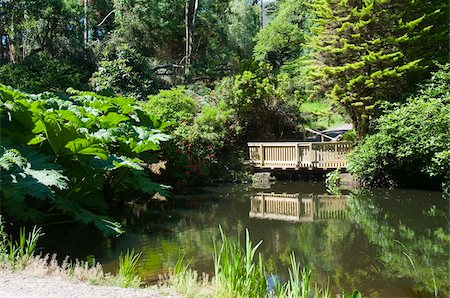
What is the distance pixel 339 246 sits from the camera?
773cm

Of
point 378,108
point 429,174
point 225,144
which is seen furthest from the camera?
point 225,144

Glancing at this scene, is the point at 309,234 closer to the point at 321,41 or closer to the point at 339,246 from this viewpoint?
the point at 339,246

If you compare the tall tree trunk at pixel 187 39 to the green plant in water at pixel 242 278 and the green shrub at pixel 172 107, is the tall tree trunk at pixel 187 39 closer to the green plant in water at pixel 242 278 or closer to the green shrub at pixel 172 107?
the green shrub at pixel 172 107

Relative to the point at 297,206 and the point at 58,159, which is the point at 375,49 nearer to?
the point at 297,206

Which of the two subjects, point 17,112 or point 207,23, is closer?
point 17,112

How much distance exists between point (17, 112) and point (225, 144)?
12.0 metres

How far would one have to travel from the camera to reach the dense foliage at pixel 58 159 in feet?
20.0

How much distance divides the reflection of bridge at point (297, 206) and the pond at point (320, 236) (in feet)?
0.08

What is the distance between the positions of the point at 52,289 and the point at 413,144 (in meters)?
12.4

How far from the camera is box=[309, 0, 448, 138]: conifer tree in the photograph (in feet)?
54.6

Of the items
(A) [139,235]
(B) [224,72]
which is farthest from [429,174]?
(B) [224,72]

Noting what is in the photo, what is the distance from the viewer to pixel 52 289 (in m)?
3.71

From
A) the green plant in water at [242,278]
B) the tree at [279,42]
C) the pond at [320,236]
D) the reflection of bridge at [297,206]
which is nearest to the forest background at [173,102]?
the pond at [320,236]

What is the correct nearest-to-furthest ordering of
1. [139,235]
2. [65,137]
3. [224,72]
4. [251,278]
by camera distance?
[251,278] → [65,137] → [139,235] → [224,72]
